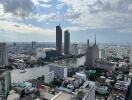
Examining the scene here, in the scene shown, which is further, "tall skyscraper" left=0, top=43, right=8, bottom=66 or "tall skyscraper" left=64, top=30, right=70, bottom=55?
"tall skyscraper" left=64, top=30, right=70, bottom=55

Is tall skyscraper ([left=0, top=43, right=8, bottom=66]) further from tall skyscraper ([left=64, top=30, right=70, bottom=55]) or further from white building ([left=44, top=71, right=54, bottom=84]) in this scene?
tall skyscraper ([left=64, top=30, right=70, bottom=55])

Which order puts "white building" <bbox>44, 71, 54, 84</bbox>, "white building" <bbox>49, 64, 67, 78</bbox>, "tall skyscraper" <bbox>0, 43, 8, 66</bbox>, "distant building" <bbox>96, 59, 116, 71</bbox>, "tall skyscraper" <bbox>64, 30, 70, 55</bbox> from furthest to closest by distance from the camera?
"tall skyscraper" <bbox>64, 30, 70, 55</bbox>, "tall skyscraper" <bbox>0, 43, 8, 66</bbox>, "distant building" <bbox>96, 59, 116, 71</bbox>, "white building" <bbox>49, 64, 67, 78</bbox>, "white building" <bbox>44, 71, 54, 84</bbox>

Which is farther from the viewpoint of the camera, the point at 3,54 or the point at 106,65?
the point at 3,54

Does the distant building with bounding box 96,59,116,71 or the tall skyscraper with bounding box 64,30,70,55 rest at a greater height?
the tall skyscraper with bounding box 64,30,70,55

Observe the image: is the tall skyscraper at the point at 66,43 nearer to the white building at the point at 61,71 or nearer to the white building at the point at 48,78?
the white building at the point at 61,71

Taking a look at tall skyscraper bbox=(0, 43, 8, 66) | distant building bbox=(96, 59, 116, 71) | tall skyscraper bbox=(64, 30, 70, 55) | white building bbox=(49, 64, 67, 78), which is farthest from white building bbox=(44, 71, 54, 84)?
tall skyscraper bbox=(64, 30, 70, 55)

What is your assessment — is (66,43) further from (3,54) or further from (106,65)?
(106,65)

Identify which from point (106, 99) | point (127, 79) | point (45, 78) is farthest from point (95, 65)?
point (106, 99)

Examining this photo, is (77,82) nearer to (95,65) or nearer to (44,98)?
(44,98)

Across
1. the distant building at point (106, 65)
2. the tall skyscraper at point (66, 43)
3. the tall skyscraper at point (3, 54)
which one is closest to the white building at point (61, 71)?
the distant building at point (106, 65)

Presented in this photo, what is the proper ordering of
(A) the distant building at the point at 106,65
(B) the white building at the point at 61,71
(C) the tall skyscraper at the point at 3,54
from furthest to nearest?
1. (C) the tall skyscraper at the point at 3,54
2. (A) the distant building at the point at 106,65
3. (B) the white building at the point at 61,71

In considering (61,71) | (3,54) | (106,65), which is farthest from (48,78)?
(3,54)
